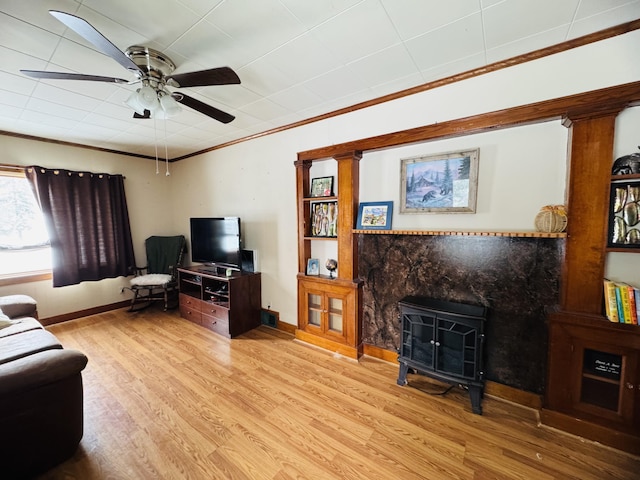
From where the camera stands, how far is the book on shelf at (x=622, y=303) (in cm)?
151

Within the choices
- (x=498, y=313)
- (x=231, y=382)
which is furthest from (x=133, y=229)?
(x=498, y=313)

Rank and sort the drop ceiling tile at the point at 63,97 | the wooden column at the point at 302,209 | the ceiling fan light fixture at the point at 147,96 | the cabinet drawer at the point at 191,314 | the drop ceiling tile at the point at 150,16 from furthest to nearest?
the cabinet drawer at the point at 191,314, the wooden column at the point at 302,209, the drop ceiling tile at the point at 63,97, the ceiling fan light fixture at the point at 147,96, the drop ceiling tile at the point at 150,16

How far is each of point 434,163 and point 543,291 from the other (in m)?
→ 1.26

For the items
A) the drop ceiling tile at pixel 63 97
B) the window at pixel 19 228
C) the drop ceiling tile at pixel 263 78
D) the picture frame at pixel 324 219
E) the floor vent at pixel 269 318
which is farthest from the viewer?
the floor vent at pixel 269 318

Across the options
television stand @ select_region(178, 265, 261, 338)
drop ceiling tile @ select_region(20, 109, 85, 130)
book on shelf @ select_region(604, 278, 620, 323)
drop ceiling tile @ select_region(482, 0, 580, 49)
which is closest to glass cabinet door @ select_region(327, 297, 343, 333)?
television stand @ select_region(178, 265, 261, 338)

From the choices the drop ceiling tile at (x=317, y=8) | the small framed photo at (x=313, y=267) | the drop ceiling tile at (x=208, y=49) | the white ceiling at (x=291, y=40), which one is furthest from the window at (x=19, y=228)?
the drop ceiling tile at (x=317, y=8)

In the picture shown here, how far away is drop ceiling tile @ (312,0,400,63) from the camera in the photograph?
1403 millimetres

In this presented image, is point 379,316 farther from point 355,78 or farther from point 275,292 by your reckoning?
point 355,78

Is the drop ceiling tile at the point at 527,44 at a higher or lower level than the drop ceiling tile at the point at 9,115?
lower

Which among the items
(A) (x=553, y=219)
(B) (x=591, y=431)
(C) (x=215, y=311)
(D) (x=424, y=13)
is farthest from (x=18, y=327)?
(B) (x=591, y=431)

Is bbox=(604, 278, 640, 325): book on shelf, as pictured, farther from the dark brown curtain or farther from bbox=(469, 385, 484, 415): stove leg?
the dark brown curtain

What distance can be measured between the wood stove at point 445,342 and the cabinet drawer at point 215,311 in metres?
2.05

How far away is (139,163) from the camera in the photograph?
172 inches

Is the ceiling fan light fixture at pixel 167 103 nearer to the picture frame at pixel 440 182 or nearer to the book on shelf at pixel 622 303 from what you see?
the picture frame at pixel 440 182
